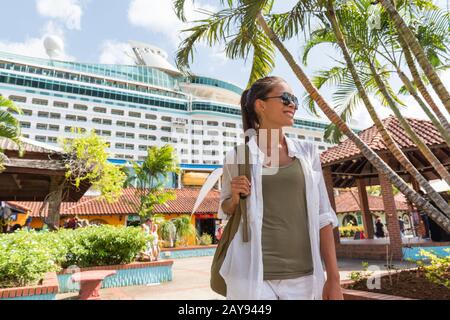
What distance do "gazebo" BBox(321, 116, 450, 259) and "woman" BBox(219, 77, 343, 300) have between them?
830 cm

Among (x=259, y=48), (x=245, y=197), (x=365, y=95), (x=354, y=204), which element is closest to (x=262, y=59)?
(x=259, y=48)

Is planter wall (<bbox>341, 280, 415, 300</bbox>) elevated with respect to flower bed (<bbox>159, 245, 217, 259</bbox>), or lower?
elevated

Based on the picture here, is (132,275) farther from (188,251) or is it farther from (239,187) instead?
(188,251)

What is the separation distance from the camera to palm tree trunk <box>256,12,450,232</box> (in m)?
3.87

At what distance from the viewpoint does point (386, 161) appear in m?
10.8

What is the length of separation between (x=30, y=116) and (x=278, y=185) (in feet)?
229

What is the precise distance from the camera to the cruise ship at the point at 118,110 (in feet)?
200

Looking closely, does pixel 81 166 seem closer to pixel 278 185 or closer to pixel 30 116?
pixel 278 185

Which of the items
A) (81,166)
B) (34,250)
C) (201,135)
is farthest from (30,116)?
(34,250)

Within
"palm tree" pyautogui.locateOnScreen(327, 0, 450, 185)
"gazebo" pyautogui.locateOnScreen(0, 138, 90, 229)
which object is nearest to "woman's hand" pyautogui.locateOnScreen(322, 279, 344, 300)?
"palm tree" pyautogui.locateOnScreen(327, 0, 450, 185)

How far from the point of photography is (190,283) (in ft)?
26.1

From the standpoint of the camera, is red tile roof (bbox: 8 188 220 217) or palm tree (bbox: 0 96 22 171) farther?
red tile roof (bbox: 8 188 220 217)

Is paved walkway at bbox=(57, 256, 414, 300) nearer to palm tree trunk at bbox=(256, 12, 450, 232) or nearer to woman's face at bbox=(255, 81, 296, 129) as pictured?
palm tree trunk at bbox=(256, 12, 450, 232)

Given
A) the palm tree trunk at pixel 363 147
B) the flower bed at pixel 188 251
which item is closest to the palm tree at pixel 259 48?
the palm tree trunk at pixel 363 147
